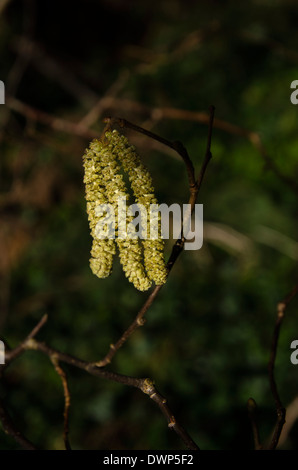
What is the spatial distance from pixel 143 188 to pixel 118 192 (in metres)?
0.05

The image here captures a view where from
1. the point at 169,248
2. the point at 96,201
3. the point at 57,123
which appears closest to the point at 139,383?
the point at 96,201

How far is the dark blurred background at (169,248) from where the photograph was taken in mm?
2646

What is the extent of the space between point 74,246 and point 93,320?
823 mm

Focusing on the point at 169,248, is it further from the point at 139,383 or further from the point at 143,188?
the point at 143,188

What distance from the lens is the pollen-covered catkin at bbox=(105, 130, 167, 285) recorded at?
2.78 ft

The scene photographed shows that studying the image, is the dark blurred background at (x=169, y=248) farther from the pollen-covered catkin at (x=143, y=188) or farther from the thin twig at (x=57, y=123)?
the pollen-covered catkin at (x=143, y=188)

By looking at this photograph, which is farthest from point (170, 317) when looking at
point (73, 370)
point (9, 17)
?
point (9, 17)

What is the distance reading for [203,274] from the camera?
346 centimetres

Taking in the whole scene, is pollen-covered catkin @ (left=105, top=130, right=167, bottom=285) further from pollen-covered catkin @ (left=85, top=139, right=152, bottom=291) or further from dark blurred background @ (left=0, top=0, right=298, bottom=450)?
dark blurred background @ (left=0, top=0, right=298, bottom=450)

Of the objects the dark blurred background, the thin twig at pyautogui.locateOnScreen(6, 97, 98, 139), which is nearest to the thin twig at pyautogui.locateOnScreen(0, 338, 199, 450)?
the dark blurred background

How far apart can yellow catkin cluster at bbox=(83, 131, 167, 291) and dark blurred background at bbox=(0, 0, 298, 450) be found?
94cm

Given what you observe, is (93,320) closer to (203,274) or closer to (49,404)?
(49,404)

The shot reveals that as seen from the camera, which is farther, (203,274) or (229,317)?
(203,274)

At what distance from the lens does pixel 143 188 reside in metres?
0.87
